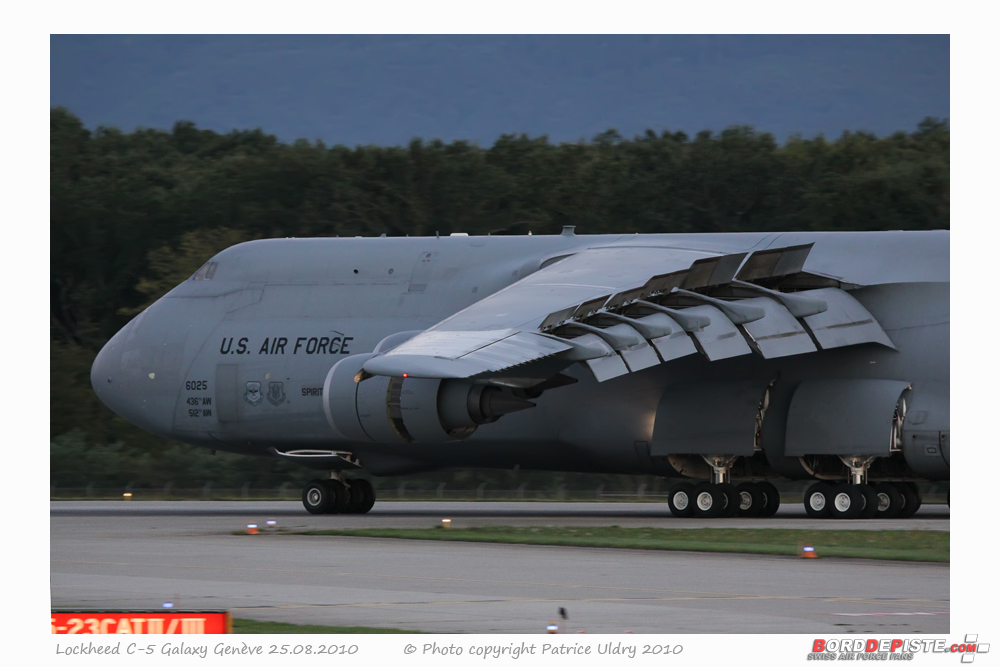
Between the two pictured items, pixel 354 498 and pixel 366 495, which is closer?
pixel 354 498

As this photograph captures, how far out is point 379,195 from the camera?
157 ft

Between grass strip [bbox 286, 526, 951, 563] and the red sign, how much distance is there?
8.59 metres

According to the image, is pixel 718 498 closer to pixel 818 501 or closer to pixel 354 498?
pixel 818 501

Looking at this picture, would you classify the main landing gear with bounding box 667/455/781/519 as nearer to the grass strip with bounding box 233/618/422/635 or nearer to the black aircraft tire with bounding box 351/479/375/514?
the black aircraft tire with bounding box 351/479/375/514

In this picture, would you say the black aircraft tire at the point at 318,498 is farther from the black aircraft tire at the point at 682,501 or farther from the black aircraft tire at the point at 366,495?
the black aircraft tire at the point at 682,501

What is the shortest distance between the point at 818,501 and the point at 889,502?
1.09m

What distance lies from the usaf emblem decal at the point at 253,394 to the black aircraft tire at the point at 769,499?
845 cm

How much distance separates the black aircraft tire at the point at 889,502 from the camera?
24.0m

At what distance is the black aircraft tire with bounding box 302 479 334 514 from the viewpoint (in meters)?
27.2

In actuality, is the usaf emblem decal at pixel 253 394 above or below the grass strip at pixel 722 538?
above

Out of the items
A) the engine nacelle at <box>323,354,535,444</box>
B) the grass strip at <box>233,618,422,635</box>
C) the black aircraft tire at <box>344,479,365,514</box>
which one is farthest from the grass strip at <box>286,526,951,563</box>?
the grass strip at <box>233,618,422,635</box>

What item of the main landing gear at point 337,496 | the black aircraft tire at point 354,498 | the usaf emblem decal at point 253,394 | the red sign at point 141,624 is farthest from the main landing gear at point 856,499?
the red sign at point 141,624

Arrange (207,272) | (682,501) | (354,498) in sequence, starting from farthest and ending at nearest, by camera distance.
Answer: (207,272) → (354,498) → (682,501)

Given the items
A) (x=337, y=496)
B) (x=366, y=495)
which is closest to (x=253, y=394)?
(x=337, y=496)
